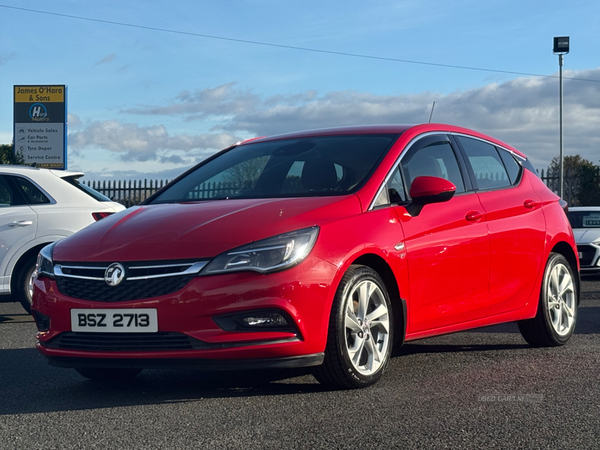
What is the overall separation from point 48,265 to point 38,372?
1.15m

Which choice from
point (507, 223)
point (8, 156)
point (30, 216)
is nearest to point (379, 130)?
point (507, 223)

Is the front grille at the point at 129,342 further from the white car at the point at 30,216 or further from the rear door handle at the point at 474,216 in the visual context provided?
the white car at the point at 30,216

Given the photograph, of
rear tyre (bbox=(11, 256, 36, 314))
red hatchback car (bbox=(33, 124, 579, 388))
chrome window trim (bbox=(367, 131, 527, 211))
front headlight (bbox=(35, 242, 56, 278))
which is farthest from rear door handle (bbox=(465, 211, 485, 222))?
rear tyre (bbox=(11, 256, 36, 314))

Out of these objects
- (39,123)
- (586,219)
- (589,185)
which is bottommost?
(586,219)

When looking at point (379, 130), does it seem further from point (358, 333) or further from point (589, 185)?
point (589, 185)

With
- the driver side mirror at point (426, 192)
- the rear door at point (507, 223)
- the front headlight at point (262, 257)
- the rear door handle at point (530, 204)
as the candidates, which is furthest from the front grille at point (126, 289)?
the rear door handle at point (530, 204)

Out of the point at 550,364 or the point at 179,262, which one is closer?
the point at 179,262

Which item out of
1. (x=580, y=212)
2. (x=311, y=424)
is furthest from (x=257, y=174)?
(x=580, y=212)

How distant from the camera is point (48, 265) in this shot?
513 centimetres

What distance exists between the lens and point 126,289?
464 cm

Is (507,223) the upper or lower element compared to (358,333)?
upper

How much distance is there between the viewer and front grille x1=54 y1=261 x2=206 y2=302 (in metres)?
4.56

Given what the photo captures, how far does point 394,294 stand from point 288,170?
1.26 m

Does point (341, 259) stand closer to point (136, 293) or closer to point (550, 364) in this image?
point (136, 293)
